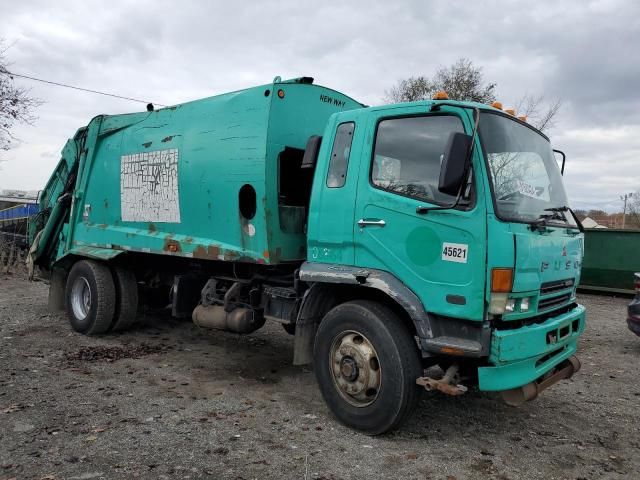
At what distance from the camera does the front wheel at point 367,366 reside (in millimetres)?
3908

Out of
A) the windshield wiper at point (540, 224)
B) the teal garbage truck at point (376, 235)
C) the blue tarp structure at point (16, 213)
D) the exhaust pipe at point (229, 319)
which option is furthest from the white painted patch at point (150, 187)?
the blue tarp structure at point (16, 213)

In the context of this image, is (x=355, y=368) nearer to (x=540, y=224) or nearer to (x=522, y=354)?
(x=522, y=354)

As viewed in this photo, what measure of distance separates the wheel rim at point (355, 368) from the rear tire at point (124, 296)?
13.6 feet

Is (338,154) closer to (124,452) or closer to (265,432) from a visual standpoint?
(265,432)

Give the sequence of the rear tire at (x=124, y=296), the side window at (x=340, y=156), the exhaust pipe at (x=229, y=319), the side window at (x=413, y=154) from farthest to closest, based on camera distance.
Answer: the rear tire at (x=124, y=296)
the exhaust pipe at (x=229, y=319)
the side window at (x=340, y=156)
the side window at (x=413, y=154)

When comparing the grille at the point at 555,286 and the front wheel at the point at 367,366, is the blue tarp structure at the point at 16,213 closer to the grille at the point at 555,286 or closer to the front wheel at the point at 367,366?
the front wheel at the point at 367,366

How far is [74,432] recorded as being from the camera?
161 inches

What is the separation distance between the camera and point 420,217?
387 centimetres

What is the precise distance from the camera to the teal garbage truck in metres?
3.66

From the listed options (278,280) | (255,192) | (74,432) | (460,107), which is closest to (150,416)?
(74,432)

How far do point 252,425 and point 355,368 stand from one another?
103cm

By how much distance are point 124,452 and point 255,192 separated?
8.31ft

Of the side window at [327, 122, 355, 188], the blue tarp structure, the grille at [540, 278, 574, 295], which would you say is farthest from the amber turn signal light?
the blue tarp structure

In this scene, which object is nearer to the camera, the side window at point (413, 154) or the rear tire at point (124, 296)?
the side window at point (413, 154)
